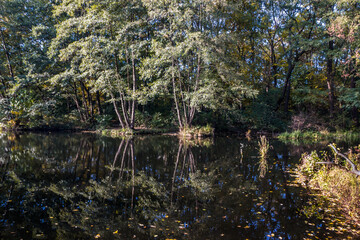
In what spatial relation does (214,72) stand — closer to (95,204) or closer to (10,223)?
(95,204)

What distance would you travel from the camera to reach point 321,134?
1947cm

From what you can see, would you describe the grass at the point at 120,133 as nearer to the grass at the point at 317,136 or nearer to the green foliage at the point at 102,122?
the green foliage at the point at 102,122

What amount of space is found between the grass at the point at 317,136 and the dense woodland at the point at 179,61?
129cm

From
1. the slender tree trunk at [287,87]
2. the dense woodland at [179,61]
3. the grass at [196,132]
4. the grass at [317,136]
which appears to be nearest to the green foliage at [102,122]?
the dense woodland at [179,61]

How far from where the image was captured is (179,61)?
62.7 feet

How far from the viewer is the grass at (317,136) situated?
61.3 ft

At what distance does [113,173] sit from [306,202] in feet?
18.5

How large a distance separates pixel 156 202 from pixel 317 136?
1751 cm

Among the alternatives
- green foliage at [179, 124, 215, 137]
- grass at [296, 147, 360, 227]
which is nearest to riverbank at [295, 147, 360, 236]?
grass at [296, 147, 360, 227]

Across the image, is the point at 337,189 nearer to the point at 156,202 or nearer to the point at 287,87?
the point at 156,202

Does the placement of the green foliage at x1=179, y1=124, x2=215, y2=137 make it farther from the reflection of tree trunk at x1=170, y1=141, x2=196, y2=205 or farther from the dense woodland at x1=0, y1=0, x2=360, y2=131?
the reflection of tree trunk at x1=170, y1=141, x2=196, y2=205

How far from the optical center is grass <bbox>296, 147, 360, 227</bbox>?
5.08 meters

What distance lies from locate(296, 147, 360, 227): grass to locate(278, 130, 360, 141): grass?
11449mm

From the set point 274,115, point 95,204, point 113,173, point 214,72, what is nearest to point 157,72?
point 214,72
